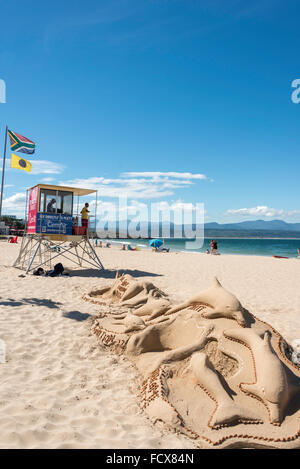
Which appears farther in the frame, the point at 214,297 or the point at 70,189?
the point at 70,189

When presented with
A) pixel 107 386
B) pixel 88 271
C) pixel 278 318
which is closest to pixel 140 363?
pixel 107 386

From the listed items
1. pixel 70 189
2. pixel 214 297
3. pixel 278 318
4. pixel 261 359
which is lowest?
pixel 278 318

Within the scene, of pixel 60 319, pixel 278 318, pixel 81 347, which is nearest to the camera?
pixel 81 347

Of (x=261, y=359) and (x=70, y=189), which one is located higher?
(x=70, y=189)

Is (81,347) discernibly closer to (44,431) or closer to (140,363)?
(140,363)

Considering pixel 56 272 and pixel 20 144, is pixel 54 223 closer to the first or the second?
pixel 56 272

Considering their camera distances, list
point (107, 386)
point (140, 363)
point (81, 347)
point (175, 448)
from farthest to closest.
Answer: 1. point (81, 347)
2. point (140, 363)
3. point (107, 386)
4. point (175, 448)

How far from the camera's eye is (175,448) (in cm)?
289

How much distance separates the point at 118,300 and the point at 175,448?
5777 millimetres

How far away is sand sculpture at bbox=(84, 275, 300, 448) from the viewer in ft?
10.2

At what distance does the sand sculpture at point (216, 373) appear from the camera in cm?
310

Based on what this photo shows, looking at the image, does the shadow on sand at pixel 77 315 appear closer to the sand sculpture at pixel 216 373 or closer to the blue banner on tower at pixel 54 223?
the sand sculpture at pixel 216 373

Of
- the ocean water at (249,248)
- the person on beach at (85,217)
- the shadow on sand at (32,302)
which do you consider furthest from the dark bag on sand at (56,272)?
the ocean water at (249,248)

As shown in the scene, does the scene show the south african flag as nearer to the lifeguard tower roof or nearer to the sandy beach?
the lifeguard tower roof
